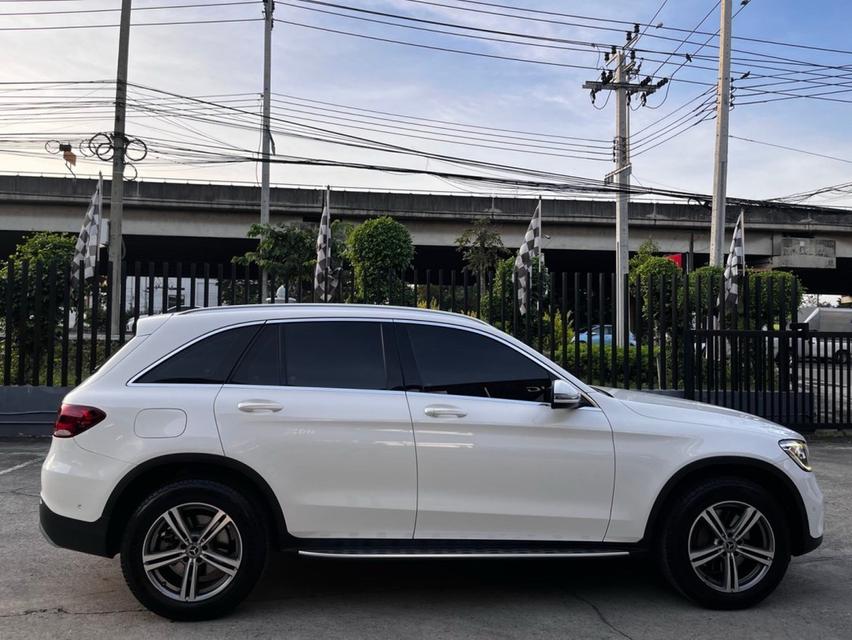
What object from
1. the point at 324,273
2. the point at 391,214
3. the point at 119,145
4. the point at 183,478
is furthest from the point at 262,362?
the point at 391,214

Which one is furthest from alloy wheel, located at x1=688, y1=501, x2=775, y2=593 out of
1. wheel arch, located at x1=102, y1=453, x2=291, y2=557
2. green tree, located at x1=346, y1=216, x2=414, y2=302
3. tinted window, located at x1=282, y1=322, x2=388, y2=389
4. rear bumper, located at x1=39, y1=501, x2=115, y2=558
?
green tree, located at x1=346, y1=216, x2=414, y2=302

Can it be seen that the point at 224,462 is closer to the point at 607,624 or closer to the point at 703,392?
the point at 607,624

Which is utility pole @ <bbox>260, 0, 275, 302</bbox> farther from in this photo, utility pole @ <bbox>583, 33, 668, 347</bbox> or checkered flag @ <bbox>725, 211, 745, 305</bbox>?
checkered flag @ <bbox>725, 211, 745, 305</bbox>

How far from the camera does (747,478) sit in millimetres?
4527

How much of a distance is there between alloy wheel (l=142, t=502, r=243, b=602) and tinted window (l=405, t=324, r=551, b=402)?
4.40ft

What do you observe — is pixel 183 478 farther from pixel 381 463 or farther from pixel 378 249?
pixel 378 249

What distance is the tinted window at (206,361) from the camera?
13.9ft

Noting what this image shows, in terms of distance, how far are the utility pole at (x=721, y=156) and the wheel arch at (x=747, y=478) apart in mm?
11602

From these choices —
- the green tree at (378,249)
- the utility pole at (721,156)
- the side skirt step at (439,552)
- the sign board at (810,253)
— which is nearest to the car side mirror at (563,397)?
the side skirt step at (439,552)

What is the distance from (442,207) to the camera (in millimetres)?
34781

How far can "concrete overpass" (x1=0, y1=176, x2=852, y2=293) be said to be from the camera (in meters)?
32.0

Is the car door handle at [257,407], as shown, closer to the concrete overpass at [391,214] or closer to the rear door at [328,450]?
the rear door at [328,450]

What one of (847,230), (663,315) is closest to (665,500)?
(663,315)

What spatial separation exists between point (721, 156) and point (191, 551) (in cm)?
1475
